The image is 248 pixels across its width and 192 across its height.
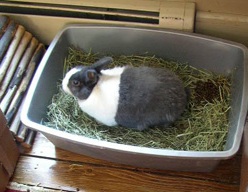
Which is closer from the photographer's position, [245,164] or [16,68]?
[245,164]

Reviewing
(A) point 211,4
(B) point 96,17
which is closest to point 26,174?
(B) point 96,17

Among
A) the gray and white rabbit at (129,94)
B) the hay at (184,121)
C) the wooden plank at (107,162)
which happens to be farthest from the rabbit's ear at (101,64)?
the wooden plank at (107,162)

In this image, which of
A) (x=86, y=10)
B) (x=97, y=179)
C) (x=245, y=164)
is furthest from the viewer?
(x=86, y=10)

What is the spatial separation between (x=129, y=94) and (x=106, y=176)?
315 millimetres

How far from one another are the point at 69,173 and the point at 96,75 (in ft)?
1.22

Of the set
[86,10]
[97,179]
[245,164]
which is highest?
[86,10]

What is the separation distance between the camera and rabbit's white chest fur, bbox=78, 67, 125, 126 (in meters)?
1.26

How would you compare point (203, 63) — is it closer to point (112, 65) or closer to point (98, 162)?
point (112, 65)

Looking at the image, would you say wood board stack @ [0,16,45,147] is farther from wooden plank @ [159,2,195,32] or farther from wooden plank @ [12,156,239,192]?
wooden plank @ [159,2,195,32]

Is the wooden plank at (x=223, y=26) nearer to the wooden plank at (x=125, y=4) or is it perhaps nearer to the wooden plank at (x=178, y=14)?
the wooden plank at (x=178, y=14)

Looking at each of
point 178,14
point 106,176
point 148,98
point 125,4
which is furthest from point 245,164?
point 125,4

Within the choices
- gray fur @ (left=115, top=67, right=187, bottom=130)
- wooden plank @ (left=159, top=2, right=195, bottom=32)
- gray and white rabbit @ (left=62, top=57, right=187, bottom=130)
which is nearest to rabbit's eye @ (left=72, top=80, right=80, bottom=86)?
gray and white rabbit @ (left=62, top=57, right=187, bottom=130)

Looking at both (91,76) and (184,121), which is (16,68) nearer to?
(91,76)

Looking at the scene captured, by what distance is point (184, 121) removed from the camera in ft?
4.44
